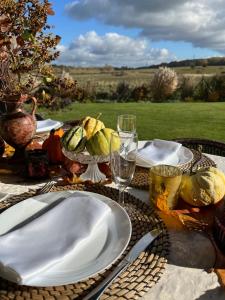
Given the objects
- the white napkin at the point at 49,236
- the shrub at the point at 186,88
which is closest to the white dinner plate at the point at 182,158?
the white napkin at the point at 49,236

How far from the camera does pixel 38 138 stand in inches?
88.6

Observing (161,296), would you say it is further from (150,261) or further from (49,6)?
(49,6)

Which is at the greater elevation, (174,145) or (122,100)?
(174,145)

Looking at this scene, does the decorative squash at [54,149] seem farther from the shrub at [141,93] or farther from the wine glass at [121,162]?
the shrub at [141,93]

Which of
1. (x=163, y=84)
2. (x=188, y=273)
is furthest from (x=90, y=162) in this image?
(x=163, y=84)

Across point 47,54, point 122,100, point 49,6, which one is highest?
point 49,6

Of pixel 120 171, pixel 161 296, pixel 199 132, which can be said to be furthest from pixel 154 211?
pixel 199 132

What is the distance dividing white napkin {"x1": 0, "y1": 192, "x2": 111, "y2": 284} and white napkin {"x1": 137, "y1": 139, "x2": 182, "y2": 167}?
0.56 metres

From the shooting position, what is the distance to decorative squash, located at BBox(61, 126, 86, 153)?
1.51m

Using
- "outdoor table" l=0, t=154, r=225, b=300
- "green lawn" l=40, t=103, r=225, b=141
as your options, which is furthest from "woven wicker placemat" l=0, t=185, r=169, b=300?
"green lawn" l=40, t=103, r=225, b=141

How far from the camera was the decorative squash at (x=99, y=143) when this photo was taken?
4.89 feet

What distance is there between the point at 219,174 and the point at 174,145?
576 millimetres

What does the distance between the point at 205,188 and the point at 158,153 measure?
22.3 inches

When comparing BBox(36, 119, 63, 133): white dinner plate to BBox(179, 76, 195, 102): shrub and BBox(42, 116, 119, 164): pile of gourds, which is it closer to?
BBox(42, 116, 119, 164): pile of gourds
